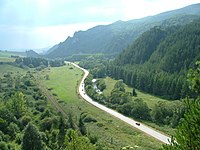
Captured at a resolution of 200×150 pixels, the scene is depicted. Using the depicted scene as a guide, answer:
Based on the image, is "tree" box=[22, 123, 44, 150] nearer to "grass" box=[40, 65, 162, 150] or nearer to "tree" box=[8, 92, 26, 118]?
"grass" box=[40, 65, 162, 150]

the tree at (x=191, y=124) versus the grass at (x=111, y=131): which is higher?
the tree at (x=191, y=124)

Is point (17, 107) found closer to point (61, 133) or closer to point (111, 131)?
point (111, 131)

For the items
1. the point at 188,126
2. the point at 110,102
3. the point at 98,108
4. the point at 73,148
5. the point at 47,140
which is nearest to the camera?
the point at 188,126

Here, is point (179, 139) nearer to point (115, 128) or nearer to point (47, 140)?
point (47, 140)

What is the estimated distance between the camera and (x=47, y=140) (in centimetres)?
9288

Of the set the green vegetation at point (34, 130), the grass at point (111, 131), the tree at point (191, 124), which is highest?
the tree at point (191, 124)

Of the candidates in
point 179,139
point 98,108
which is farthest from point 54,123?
point 179,139

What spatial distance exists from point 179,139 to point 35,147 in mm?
64925

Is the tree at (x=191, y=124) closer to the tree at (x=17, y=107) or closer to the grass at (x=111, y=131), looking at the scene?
the grass at (x=111, y=131)

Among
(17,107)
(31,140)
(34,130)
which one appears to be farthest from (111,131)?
(31,140)

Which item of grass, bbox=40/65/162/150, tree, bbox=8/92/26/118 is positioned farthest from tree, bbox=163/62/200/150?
tree, bbox=8/92/26/118

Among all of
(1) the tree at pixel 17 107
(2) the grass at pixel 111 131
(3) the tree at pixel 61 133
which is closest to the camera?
(3) the tree at pixel 61 133

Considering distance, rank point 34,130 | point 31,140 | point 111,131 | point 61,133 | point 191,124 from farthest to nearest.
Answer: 1. point 111,131
2. point 61,133
3. point 34,130
4. point 31,140
5. point 191,124

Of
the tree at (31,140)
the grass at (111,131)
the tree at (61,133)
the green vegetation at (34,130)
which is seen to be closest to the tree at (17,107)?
the green vegetation at (34,130)
